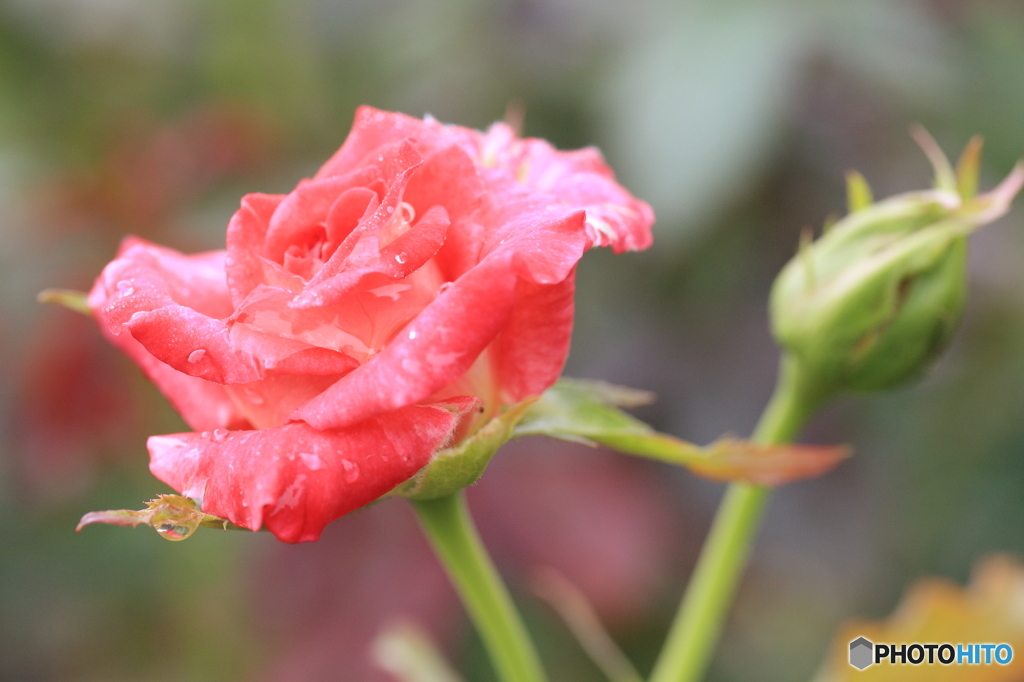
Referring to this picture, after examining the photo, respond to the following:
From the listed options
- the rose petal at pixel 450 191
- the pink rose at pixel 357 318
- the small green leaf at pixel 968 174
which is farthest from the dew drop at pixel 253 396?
the small green leaf at pixel 968 174

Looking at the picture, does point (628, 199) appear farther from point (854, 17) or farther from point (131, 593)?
point (131, 593)

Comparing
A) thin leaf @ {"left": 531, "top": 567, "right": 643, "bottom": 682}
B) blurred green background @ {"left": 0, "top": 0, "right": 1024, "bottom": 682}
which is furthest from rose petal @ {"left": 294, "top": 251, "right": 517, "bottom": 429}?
blurred green background @ {"left": 0, "top": 0, "right": 1024, "bottom": 682}

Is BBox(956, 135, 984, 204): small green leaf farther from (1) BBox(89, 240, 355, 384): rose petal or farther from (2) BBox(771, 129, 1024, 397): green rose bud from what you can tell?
(1) BBox(89, 240, 355, 384): rose petal

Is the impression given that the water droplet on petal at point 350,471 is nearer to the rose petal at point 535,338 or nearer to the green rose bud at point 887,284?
the rose petal at point 535,338

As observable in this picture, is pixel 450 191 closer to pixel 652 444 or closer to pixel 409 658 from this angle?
pixel 652 444

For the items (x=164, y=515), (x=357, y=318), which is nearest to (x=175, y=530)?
(x=164, y=515)

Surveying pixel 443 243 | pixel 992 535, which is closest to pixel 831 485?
pixel 992 535
